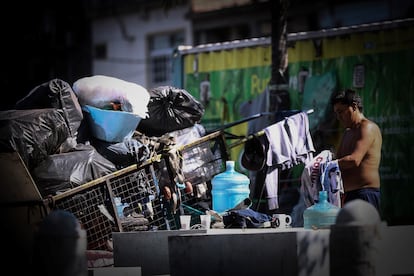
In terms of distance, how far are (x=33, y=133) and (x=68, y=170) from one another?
56 centimetres

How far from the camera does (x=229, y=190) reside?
9.25m

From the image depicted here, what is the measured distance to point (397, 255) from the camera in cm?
730

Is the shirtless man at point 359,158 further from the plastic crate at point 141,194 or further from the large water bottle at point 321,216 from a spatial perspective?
the plastic crate at point 141,194

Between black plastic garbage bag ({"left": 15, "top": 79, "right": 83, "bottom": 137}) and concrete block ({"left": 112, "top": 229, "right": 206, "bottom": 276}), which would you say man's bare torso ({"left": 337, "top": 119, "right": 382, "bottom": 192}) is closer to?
concrete block ({"left": 112, "top": 229, "right": 206, "bottom": 276})

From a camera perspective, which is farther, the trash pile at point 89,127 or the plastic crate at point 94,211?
the trash pile at point 89,127

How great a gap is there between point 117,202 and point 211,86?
6220 millimetres

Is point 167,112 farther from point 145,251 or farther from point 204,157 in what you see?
point 145,251

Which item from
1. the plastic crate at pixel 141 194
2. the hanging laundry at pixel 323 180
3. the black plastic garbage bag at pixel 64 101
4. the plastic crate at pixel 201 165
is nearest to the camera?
the hanging laundry at pixel 323 180

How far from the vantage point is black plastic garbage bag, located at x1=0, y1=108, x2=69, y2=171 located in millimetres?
8508

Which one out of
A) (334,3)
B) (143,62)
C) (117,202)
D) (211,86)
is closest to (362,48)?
(211,86)

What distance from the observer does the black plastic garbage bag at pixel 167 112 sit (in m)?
9.95

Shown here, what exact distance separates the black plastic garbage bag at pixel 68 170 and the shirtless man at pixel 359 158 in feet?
8.72

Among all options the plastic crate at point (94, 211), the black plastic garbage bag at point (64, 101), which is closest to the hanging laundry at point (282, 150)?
the plastic crate at point (94, 211)

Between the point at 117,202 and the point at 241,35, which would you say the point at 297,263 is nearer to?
the point at 117,202
